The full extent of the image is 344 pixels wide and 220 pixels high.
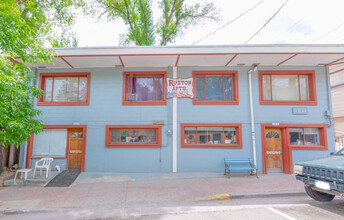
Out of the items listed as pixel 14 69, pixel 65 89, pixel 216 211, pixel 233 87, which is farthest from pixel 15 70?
pixel 233 87

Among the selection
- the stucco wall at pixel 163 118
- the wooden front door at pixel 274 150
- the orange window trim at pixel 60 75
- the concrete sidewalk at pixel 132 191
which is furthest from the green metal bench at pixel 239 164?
the orange window trim at pixel 60 75

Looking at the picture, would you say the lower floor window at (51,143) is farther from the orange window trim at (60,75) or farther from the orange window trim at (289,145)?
Answer: the orange window trim at (289,145)

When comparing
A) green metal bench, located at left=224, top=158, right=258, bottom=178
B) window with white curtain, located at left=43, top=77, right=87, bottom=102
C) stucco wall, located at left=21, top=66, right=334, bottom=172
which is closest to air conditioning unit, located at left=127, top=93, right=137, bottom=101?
stucco wall, located at left=21, top=66, right=334, bottom=172

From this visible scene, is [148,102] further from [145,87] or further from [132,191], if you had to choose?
[132,191]

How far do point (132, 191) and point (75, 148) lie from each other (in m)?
4.39

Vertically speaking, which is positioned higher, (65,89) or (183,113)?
(65,89)

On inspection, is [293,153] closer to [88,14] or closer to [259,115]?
[259,115]

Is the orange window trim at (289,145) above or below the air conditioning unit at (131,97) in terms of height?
below

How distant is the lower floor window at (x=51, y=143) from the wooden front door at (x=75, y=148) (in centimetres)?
27

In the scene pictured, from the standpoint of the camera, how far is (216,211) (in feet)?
16.5

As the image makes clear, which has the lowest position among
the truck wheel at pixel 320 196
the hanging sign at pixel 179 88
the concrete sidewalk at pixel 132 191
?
the concrete sidewalk at pixel 132 191

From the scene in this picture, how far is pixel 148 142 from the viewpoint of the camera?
958 centimetres

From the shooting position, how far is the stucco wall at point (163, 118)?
9328mm

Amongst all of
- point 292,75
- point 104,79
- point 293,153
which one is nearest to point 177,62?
point 104,79
